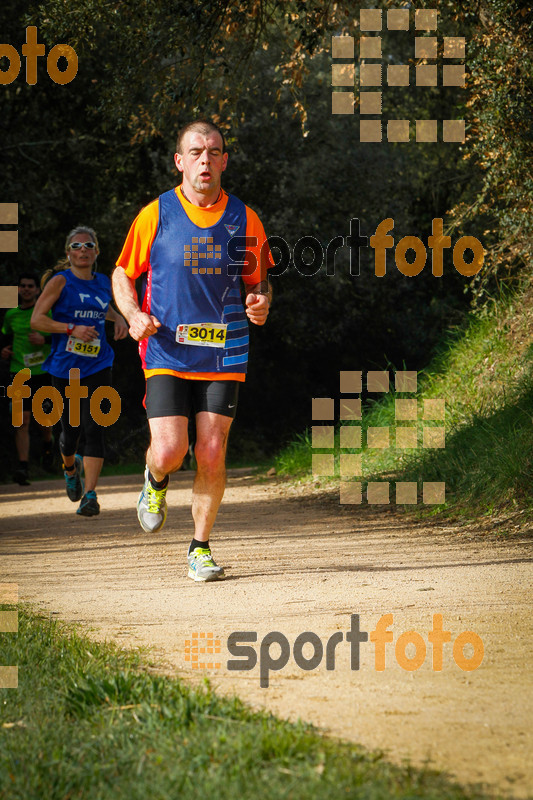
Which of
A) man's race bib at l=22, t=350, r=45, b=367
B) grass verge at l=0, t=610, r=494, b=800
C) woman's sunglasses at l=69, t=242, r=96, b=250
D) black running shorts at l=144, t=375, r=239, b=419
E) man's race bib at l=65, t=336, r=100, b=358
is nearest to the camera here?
grass verge at l=0, t=610, r=494, b=800

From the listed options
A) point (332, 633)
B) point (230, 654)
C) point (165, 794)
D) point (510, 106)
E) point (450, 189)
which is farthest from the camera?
point (450, 189)

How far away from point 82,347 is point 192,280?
116 inches

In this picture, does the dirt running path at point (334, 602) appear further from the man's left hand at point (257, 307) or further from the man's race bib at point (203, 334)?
the man's left hand at point (257, 307)

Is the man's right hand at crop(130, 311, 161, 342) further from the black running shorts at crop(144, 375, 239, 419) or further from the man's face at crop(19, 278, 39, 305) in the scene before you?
the man's face at crop(19, 278, 39, 305)

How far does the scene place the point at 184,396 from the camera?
19.4 ft

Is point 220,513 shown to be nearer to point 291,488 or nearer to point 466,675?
point 291,488

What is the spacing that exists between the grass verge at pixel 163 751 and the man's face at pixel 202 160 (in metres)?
3.08

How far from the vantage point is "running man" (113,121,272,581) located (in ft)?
18.8

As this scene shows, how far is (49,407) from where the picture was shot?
1228cm

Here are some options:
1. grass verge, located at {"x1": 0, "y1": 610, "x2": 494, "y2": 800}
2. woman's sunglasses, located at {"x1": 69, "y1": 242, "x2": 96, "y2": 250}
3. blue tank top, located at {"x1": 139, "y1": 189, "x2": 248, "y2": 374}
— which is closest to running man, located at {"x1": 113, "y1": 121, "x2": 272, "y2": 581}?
blue tank top, located at {"x1": 139, "y1": 189, "x2": 248, "y2": 374}

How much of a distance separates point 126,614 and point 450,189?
16792mm

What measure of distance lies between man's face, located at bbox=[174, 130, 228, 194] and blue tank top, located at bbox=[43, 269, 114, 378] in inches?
112

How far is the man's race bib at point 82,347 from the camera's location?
27.6 ft

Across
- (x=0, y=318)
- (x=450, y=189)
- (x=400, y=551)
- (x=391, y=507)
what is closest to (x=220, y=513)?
(x=391, y=507)
